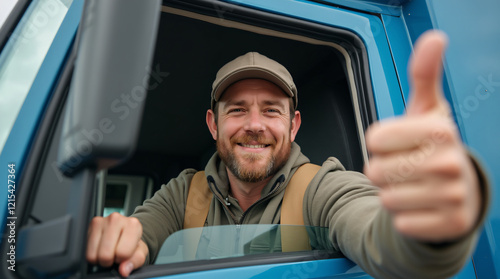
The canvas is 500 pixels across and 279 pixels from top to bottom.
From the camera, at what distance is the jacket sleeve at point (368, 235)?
579 mm

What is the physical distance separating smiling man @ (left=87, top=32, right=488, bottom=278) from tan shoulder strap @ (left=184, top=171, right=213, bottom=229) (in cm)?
4

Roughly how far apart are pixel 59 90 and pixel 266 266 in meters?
0.68

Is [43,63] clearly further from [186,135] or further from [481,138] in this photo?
[186,135]

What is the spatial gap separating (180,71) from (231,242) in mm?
1612

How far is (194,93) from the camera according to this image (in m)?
2.62

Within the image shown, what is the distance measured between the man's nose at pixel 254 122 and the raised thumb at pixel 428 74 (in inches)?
45.9

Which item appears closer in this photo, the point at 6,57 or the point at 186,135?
the point at 6,57

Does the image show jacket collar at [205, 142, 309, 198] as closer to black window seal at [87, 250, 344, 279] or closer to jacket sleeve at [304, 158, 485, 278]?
jacket sleeve at [304, 158, 485, 278]

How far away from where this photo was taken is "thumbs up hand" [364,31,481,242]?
0.43 metres

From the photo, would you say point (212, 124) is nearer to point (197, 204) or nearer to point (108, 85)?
point (197, 204)

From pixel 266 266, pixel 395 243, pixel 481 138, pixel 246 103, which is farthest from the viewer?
pixel 246 103

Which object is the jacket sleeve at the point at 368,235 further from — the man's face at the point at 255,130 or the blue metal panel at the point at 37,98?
the blue metal panel at the point at 37,98

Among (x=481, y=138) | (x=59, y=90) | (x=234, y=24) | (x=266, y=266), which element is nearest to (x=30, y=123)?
(x=59, y=90)

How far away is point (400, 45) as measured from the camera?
1.35 metres
